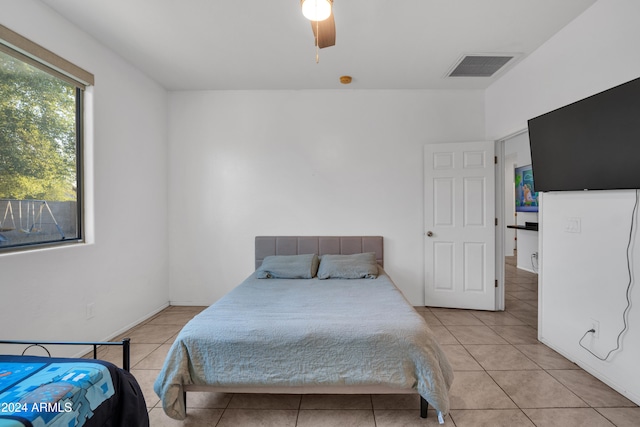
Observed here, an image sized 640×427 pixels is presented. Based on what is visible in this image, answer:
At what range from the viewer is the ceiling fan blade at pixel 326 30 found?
1650 mm

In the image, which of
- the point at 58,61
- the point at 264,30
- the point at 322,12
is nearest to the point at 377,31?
the point at 264,30

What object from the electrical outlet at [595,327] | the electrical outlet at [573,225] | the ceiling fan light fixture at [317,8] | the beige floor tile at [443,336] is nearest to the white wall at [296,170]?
the beige floor tile at [443,336]

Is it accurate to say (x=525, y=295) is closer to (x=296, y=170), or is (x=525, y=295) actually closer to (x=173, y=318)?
(x=296, y=170)

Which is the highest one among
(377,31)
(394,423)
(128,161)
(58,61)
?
(377,31)

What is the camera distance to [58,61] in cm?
225

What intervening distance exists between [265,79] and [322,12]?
2.11m

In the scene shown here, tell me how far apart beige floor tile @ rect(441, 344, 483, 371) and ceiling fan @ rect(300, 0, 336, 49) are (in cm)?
253

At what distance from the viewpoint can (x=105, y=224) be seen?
2.75 metres

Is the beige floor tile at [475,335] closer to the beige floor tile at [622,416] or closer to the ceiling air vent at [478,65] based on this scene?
the beige floor tile at [622,416]

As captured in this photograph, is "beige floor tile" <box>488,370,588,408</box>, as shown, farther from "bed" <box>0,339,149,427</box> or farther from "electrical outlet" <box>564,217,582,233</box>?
"bed" <box>0,339,149,427</box>

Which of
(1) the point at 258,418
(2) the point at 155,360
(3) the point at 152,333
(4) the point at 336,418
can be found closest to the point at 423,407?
(4) the point at 336,418

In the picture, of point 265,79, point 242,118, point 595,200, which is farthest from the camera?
point 242,118

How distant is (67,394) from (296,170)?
2991mm

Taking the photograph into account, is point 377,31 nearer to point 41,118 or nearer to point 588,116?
point 588,116
